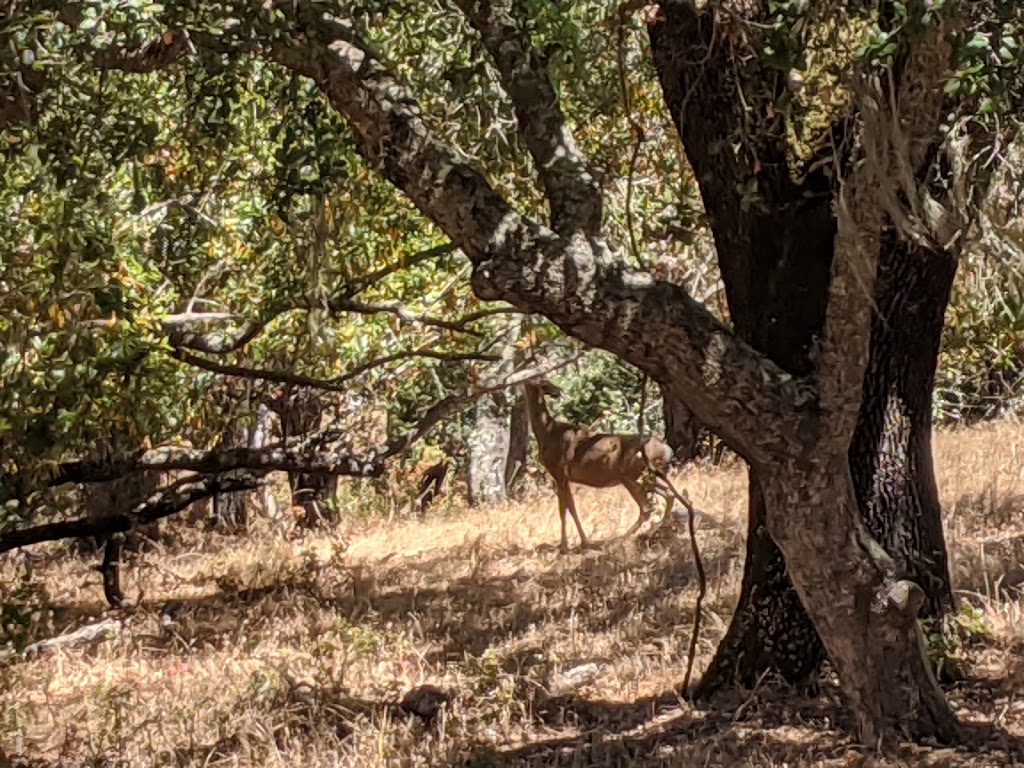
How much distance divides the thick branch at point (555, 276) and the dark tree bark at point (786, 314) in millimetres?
1069

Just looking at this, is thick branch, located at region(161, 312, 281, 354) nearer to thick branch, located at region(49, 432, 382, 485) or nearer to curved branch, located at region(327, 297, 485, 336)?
curved branch, located at region(327, 297, 485, 336)

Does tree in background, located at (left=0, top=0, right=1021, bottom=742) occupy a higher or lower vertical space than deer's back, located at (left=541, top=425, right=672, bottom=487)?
higher

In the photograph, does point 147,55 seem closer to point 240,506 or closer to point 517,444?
point 240,506

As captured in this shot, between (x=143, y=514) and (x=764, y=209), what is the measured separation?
553cm

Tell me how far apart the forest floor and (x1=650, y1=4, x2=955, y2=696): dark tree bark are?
0.99ft

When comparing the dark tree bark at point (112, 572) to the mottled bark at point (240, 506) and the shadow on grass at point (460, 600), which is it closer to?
the shadow on grass at point (460, 600)

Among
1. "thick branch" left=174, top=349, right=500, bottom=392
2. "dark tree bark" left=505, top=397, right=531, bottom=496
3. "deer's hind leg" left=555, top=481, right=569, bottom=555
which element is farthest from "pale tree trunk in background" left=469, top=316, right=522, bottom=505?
"thick branch" left=174, top=349, right=500, bottom=392

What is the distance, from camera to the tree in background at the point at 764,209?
4.84 meters

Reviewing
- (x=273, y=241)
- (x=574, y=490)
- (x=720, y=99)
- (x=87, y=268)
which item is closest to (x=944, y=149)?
(x=720, y=99)

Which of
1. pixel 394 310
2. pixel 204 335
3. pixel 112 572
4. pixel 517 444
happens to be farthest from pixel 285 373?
pixel 517 444

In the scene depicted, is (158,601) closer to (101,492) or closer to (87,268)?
(101,492)

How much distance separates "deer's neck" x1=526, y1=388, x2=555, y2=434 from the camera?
12.3 metres

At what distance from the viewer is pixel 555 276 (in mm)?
5074

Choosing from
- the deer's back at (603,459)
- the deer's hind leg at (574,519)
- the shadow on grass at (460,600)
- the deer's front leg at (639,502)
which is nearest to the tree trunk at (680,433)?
the deer's front leg at (639,502)
